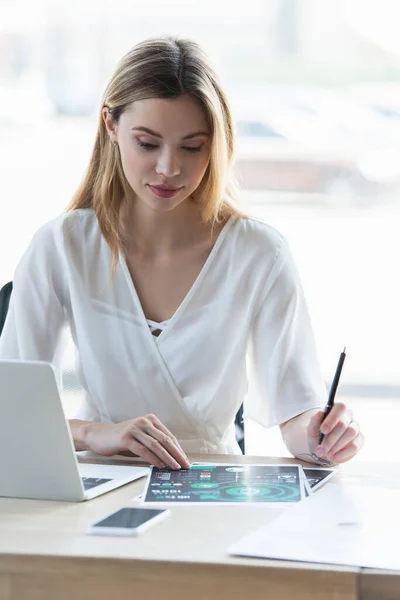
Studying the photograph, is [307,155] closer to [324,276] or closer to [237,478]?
[324,276]

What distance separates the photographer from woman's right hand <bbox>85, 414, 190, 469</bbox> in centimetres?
164

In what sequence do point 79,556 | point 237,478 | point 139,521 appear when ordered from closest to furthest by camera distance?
point 79,556, point 139,521, point 237,478

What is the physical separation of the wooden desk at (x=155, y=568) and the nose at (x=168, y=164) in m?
0.73

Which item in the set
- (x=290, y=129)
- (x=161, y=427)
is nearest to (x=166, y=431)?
(x=161, y=427)

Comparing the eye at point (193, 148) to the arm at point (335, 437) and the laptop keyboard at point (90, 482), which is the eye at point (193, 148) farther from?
the laptop keyboard at point (90, 482)

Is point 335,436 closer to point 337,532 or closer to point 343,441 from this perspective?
point 343,441

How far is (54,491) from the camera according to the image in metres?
1.47

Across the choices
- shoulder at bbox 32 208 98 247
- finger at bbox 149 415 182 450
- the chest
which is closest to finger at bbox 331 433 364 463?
finger at bbox 149 415 182 450

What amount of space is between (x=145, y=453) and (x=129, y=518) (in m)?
0.30

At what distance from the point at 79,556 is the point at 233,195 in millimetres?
1097

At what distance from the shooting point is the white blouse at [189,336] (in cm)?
199

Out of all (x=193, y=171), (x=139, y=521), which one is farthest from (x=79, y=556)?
(x=193, y=171)

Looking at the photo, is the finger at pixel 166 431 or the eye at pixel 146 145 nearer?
the finger at pixel 166 431

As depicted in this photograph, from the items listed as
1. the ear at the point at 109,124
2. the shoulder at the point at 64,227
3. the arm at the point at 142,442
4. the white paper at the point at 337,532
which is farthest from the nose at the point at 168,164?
the white paper at the point at 337,532
